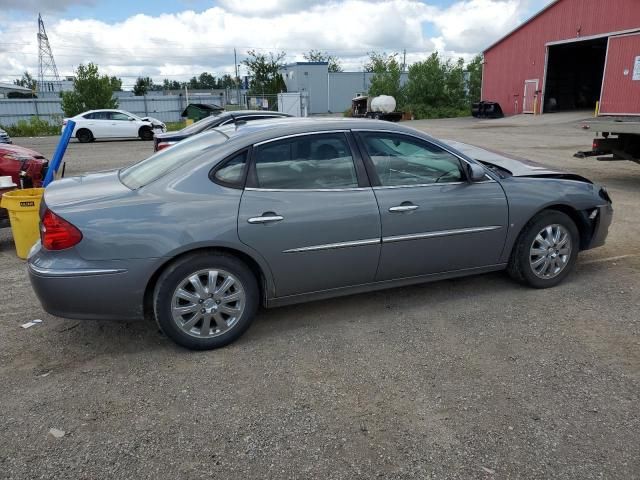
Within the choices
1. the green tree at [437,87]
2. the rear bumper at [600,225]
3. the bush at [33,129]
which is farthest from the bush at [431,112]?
the rear bumper at [600,225]

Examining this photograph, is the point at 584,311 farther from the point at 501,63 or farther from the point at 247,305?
the point at 501,63

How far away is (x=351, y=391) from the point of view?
317 centimetres

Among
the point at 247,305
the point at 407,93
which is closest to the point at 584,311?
the point at 247,305

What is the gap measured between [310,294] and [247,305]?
19.8 inches

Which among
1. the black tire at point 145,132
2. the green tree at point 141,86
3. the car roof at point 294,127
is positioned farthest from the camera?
the green tree at point 141,86

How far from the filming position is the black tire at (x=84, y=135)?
2277cm

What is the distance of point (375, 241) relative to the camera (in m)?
3.93

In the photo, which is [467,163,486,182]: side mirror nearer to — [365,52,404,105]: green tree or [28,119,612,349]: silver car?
[28,119,612,349]: silver car

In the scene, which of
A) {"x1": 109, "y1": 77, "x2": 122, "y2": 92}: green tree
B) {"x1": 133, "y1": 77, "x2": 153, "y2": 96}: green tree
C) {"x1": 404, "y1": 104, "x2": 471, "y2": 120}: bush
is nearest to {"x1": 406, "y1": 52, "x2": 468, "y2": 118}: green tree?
{"x1": 404, "y1": 104, "x2": 471, "y2": 120}: bush

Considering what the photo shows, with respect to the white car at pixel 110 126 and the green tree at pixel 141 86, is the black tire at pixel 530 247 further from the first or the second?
the green tree at pixel 141 86

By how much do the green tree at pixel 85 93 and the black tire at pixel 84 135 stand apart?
8702 millimetres

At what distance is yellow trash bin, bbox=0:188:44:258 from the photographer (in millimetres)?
5402

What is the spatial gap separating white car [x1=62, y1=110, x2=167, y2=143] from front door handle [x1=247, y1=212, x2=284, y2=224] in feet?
70.9

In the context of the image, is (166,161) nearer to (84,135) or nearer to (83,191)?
(83,191)
